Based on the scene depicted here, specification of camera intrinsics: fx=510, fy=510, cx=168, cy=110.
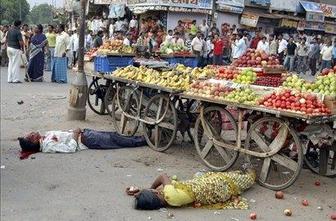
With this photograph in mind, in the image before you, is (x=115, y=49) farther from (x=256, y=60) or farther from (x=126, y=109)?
(x=256, y=60)

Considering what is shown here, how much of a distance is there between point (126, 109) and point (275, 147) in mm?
3297

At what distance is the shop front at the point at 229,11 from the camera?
25.8m

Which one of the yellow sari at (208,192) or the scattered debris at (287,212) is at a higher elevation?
the yellow sari at (208,192)

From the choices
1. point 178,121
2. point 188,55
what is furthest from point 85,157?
point 188,55

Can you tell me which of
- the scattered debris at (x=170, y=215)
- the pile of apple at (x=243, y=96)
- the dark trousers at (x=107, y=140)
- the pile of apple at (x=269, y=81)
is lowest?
the scattered debris at (x=170, y=215)

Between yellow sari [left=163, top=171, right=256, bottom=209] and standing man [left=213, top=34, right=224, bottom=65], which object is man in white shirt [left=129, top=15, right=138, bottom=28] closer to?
standing man [left=213, top=34, right=224, bottom=65]

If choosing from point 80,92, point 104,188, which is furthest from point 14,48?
point 104,188

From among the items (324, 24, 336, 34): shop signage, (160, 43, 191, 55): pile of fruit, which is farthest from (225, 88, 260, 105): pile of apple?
(324, 24, 336, 34): shop signage

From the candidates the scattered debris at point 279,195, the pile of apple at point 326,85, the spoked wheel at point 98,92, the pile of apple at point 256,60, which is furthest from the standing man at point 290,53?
the scattered debris at point 279,195

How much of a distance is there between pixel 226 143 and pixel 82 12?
166 inches

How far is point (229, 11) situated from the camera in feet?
86.4

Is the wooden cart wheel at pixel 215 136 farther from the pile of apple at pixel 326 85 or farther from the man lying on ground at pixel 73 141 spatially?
the man lying on ground at pixel 73 141

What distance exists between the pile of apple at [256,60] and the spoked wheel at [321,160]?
1.33 metres

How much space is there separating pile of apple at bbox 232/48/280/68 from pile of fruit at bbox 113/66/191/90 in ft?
2.85
